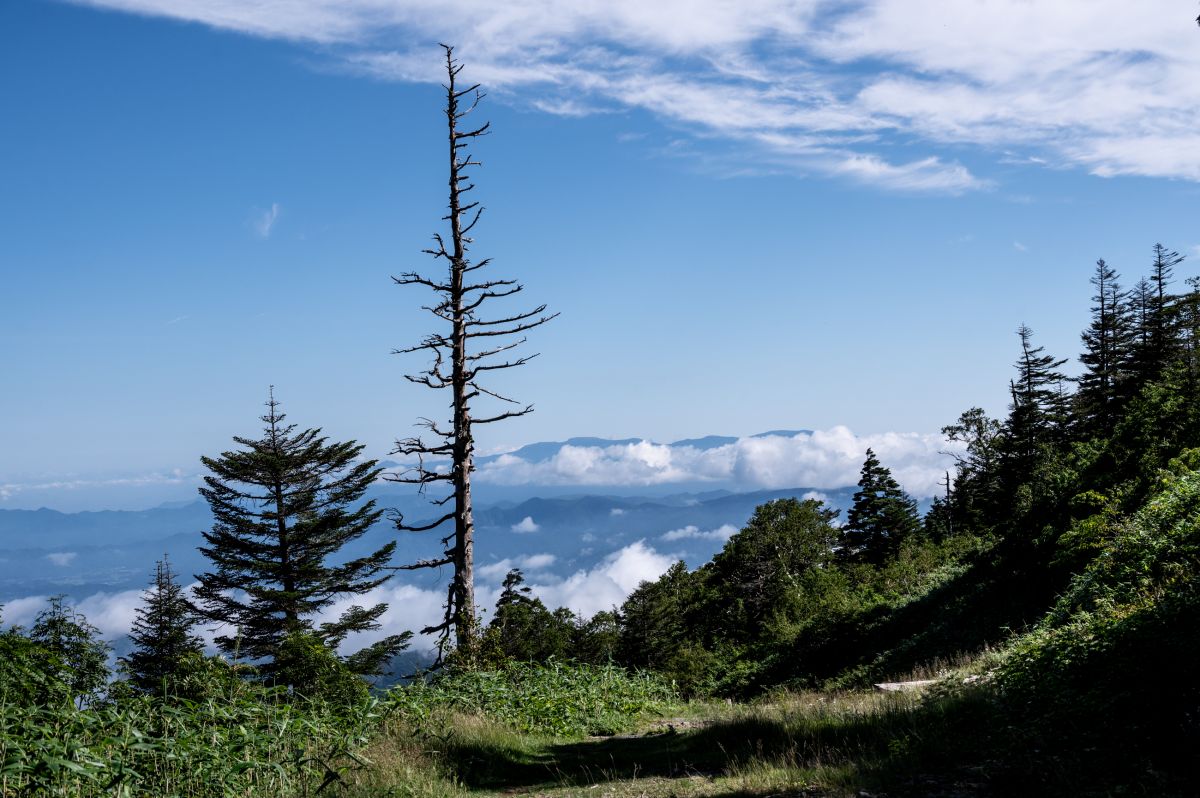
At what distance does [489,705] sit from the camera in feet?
33.7

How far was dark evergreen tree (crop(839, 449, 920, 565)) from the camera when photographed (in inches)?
2285

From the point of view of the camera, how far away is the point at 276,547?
32156 millimetres

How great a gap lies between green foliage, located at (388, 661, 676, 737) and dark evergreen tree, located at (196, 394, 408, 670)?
2047cm

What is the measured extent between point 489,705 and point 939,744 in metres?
5.95

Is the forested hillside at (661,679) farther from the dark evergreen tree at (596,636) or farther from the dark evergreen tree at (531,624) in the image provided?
the dark evergreen tree at (596,636)

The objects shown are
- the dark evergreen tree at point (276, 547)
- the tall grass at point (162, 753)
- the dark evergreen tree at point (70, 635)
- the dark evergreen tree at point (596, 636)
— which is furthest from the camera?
the dark evergreen tree at point (596, 636)

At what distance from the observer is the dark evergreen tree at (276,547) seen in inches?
1241

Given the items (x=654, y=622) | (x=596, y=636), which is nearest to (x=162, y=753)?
(x=596, y=636)

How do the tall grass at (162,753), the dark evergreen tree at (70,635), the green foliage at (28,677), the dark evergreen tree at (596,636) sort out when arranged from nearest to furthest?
the tall grass at (162,753) → the green foliage at (28,677) → the dark evergreen tree at (70,635) → the dark evergreen tree at (596,636)

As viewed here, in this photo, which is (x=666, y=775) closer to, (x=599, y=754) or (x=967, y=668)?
(x=599, y=754)

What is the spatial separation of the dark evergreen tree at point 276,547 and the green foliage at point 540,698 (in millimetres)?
20468

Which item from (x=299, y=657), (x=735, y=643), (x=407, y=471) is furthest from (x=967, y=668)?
(x=735, y=643)

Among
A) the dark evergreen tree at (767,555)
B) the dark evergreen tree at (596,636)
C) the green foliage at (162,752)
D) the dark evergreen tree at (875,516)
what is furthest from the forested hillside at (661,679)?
the dark evergreen tree at (875,516)

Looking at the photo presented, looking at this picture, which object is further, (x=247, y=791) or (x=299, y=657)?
(x=299, y=657)
